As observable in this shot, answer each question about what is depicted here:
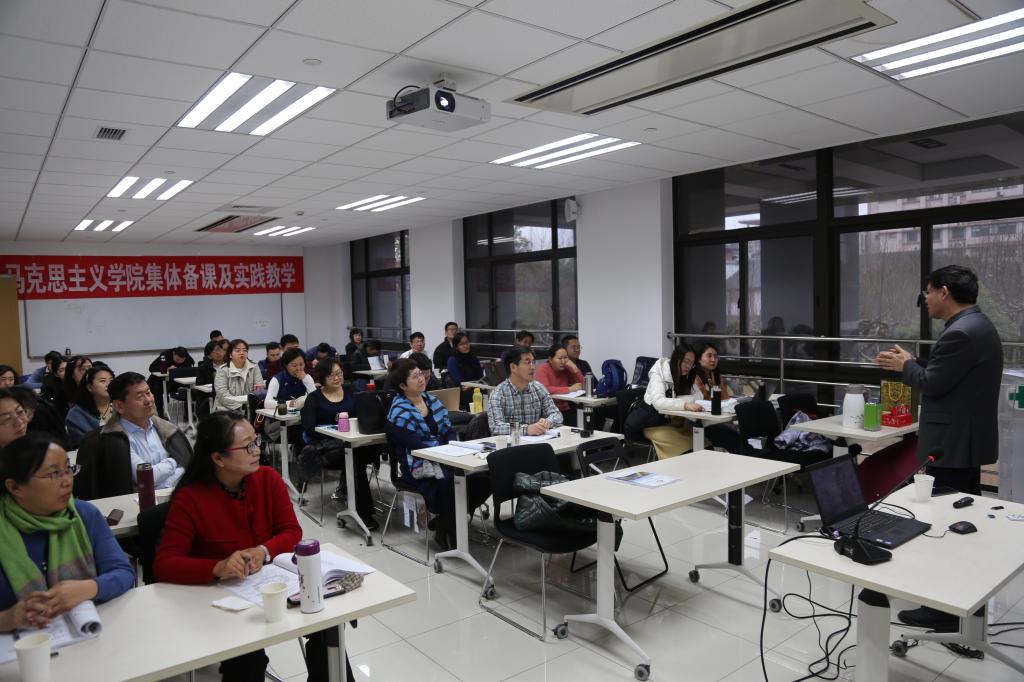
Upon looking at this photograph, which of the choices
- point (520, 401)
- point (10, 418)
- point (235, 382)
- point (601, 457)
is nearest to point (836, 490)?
point (601, 457)

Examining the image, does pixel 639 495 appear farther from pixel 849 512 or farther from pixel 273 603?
pixel 273 603

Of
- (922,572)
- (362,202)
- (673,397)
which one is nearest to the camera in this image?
(922,572)

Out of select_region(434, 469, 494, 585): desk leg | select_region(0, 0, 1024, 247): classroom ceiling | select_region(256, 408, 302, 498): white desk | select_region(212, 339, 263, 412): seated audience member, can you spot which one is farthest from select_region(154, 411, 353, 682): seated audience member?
select_region(212, 339, 263, 412): seated audience member

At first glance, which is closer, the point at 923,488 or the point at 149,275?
the point at 923,488

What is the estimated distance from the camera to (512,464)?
149 inches

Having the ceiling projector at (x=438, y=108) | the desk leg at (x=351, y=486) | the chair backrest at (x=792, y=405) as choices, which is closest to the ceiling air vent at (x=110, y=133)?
the ceiling projector at (x=438, y=108)

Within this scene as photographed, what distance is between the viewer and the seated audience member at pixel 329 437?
5.18 metres

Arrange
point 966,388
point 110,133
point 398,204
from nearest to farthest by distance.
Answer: point 966,388 < point 110,133 < point 398,204

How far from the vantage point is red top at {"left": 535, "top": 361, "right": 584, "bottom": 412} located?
712cm

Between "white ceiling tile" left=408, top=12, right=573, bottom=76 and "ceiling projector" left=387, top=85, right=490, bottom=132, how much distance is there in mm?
215

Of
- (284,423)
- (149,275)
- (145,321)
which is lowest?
(284,423)

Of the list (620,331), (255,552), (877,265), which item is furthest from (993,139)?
(255,552)

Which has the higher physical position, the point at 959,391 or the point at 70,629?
the point at 959,391

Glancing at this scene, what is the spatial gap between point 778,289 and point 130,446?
6243 mm
